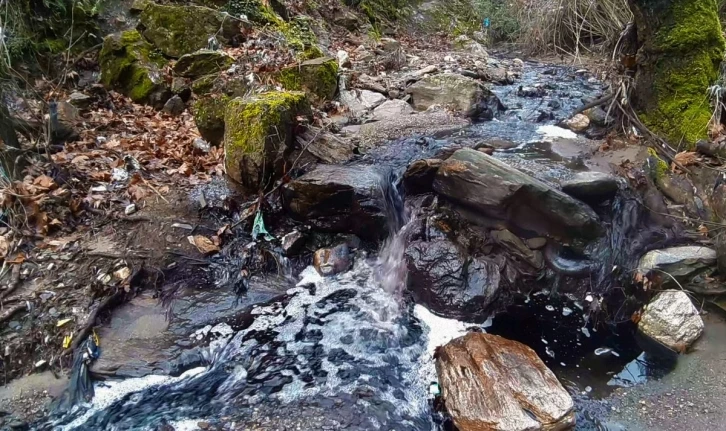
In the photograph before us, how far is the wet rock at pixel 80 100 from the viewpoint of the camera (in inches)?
231

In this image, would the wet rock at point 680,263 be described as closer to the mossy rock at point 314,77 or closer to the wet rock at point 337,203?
the wet rock at point 337,203

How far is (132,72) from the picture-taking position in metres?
6.44

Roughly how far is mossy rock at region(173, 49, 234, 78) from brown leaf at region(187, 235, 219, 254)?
10.4ft

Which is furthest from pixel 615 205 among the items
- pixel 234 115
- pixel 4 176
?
pixel 4 176

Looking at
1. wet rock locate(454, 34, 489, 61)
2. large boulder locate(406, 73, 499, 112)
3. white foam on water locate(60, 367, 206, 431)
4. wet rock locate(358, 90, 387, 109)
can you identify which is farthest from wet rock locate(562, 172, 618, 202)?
wet rock locate(454, 34, 489, 61)

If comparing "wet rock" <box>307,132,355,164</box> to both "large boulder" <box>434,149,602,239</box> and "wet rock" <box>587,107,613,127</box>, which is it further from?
"wet rock" <box>587,107,613,127</box>

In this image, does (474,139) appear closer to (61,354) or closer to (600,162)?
(600,162)

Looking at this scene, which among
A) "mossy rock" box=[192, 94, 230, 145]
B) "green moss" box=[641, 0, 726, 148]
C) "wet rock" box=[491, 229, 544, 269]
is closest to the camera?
"wet rock" box=[491, 229, 544, 269]

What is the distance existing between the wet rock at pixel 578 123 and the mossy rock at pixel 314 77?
140 inches

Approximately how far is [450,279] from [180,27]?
5903 millimetres

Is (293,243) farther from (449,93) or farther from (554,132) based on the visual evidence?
(449,93)

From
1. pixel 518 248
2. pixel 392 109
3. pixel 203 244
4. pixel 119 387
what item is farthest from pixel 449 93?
pixel 119 387

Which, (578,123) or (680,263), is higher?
(578,123)

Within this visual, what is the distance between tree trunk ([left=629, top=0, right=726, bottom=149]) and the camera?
16.0 ft
